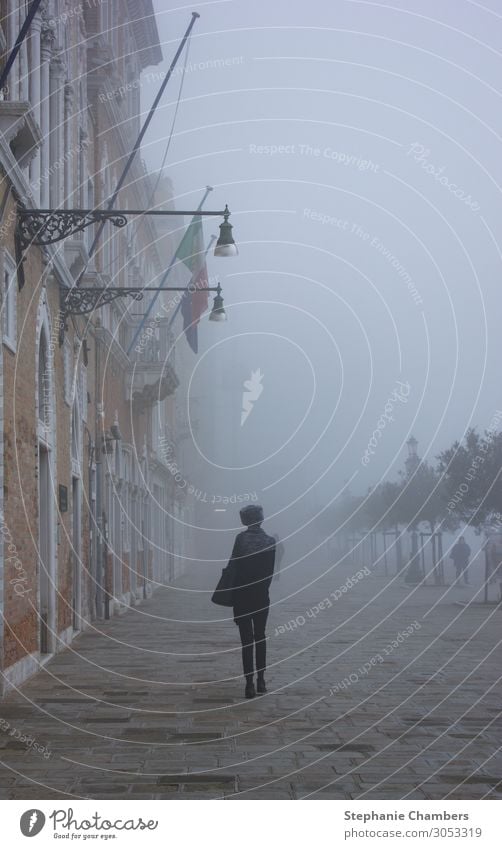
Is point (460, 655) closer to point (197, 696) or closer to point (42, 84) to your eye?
point (197, 696)

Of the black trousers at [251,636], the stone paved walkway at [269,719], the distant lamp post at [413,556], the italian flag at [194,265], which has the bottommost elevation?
the stone paved walkway at [269,719]

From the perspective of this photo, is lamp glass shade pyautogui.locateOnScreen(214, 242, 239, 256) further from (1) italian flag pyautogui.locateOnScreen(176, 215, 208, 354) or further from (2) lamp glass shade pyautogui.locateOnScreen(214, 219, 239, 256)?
(1) italian flag pyautogui.locateOnScreen(176, 215, 208, 354)

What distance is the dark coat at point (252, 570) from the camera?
11.7m

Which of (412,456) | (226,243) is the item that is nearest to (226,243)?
(226,243)

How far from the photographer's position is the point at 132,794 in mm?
7047

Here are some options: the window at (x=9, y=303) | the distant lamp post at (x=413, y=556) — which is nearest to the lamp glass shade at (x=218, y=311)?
the window at (x=9, y=303)

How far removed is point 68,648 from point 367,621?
23.2 feet

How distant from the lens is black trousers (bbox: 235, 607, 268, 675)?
1183cm

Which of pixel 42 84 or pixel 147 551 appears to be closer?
pixel 42 84

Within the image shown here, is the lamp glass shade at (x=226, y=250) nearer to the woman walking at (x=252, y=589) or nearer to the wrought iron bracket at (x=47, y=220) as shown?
the wrought iron bracket at (x=47, y=220)

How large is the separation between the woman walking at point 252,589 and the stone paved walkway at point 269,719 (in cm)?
36

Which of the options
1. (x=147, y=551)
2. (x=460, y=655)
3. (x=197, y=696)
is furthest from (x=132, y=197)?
(x=197, y=696)

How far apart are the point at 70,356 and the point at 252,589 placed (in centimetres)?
838

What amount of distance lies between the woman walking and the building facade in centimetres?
229
